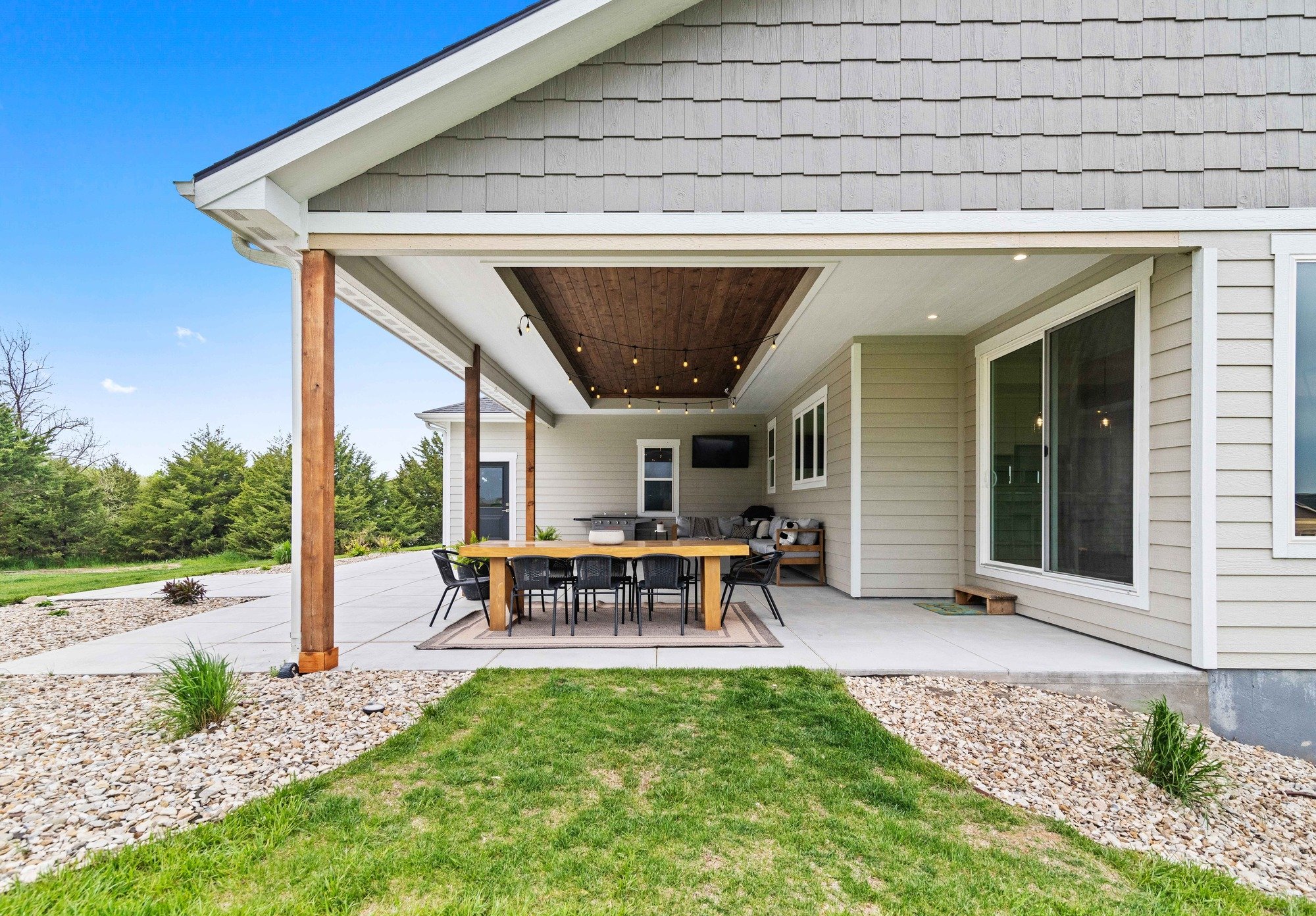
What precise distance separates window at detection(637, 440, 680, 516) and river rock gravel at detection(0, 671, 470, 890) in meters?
8.53

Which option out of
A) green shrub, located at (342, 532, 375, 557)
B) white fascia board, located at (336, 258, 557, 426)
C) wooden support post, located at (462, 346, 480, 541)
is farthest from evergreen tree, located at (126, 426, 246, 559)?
wooden support post, located at (462, 346, 480, 541)

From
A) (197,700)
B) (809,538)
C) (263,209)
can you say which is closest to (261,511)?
(809,538)

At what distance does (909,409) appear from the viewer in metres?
6.30

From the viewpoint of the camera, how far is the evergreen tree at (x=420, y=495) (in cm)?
2098

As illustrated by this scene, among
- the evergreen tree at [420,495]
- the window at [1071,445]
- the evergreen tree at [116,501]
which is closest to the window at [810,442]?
the window at [1071,445]

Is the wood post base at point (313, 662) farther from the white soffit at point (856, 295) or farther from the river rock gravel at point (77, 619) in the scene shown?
the white soffit at point (856, 295)

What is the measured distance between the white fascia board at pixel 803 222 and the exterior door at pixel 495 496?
29.5 feet

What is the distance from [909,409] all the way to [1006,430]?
3.38 feet

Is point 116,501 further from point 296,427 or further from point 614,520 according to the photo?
point 296,427

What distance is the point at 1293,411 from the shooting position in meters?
3.51

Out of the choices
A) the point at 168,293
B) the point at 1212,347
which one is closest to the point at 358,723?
the point at 1212,347

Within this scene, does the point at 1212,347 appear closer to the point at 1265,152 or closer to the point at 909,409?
the point at 1265,152

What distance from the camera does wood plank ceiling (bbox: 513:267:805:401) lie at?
523 centimetres

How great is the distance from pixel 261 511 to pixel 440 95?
18.2 meters
